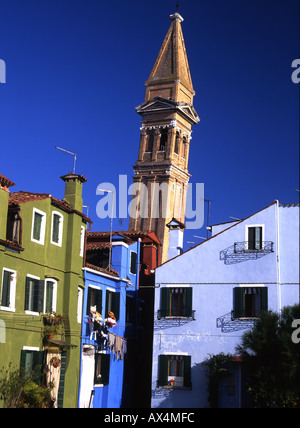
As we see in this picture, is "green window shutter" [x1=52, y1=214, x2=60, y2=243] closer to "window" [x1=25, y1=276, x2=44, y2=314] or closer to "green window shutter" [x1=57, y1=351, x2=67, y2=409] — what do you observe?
"window" [x1=25, y1=276, x2=44, y2=314]

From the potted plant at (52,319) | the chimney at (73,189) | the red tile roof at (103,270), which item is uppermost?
the chimney at (73,189)

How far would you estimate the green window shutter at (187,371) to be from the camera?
32.7 m

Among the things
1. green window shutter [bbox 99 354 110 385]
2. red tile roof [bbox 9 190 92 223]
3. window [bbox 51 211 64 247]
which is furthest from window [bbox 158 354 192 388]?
red tile roof [bbox 9 190 92 223]

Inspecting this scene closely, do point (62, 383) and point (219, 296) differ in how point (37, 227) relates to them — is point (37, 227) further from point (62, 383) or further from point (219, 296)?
point (219, 296)

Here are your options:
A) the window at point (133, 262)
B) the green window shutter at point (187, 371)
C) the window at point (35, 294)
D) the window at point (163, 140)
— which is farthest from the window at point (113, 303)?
the window at point (163, 140)

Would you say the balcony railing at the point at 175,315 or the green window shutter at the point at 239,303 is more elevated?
the green window shutter at the point at 239,303

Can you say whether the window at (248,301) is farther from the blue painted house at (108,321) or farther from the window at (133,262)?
the window at (133,262)

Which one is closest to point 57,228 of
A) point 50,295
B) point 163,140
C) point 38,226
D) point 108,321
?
point 38,226

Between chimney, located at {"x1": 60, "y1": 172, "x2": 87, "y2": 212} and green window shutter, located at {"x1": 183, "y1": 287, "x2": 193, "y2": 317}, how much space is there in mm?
6464

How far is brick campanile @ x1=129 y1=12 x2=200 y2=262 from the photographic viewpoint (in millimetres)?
72500

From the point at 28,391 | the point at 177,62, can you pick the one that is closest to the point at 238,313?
the point at 28,391

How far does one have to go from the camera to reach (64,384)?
1241 inches

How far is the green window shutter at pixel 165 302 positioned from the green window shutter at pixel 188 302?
2.74 feet
